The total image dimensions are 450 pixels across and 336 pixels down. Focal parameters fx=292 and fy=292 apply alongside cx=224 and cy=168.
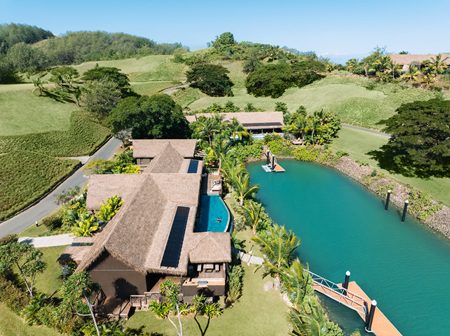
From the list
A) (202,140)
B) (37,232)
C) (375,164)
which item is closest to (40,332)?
(37,232)

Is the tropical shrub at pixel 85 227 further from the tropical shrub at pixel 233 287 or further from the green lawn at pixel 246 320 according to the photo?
the tropical shrub at pixel 233 287

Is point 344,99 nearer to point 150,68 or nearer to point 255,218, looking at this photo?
point 255,218

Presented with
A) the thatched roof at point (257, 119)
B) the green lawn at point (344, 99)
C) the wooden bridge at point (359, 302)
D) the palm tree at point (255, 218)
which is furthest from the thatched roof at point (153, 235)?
the green lawn at point (344, 99)

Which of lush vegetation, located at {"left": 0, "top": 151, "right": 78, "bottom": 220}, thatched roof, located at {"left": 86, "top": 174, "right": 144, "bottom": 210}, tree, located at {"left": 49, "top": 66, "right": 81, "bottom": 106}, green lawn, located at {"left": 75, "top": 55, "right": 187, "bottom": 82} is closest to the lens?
thatched roof, located at {"left": 86, "top": 174, "right": 144, "bottom": 210}

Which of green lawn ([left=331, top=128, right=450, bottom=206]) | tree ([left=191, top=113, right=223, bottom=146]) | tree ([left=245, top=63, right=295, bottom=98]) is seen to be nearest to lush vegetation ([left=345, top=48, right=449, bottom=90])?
tree ([left=245, top=63, right=295, bottom=98])

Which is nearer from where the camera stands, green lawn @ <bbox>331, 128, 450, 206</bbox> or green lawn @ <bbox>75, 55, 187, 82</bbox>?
green lawn @ <bbox>331, 128, 450, 206</bbox>

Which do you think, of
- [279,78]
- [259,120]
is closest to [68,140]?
[259,120]

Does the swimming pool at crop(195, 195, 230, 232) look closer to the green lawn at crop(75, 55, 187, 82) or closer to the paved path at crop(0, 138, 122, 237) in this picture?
the paved path at crop(0, 138, 122, 237)
